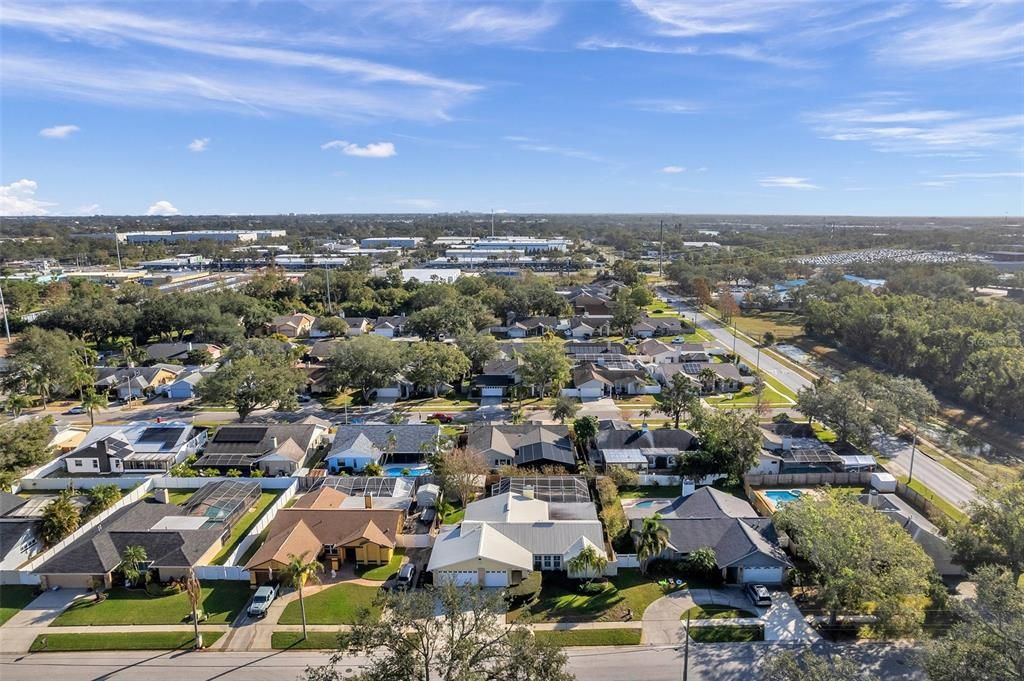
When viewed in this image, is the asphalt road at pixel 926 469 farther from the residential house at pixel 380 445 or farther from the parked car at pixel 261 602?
the parked car at pixel 261 602

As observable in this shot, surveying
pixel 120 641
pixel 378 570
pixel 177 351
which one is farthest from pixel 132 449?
pixel 177 351

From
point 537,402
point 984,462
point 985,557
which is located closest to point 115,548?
point 537,402

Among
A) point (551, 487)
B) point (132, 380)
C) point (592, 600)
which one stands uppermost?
point (132, 380)

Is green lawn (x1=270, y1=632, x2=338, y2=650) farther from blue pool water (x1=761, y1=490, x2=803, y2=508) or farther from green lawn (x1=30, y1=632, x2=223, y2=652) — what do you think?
blue pool water (x1=761, y1=490, x2=803, y2=508)

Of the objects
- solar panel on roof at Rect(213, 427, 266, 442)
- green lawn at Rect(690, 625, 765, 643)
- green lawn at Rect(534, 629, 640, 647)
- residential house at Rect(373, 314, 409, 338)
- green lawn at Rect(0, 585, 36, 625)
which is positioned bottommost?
green lawn at Rect(0, 585, 36, 625)

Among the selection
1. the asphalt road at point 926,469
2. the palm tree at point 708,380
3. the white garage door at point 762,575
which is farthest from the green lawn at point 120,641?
the palm tree at point 708,380

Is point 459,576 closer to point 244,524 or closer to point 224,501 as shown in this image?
point 244,524

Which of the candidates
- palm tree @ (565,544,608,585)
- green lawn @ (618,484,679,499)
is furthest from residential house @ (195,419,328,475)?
green lawn @ (618,484,679,499)
